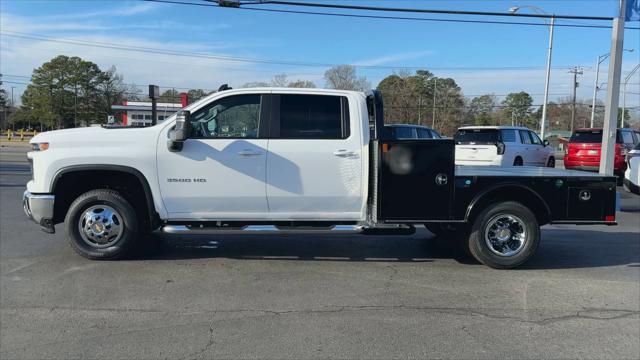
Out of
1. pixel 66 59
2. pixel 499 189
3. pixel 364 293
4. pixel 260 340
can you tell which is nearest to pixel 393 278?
pixel 364 293

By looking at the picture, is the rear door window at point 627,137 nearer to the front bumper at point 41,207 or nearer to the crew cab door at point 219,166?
the crew cab door at point 219,166

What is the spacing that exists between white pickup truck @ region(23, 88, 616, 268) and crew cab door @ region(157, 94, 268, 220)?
0.01 metres

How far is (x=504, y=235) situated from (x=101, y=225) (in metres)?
5.04

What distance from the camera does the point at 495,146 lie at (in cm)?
1673

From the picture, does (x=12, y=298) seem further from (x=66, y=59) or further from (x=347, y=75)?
(x=66, y=59)

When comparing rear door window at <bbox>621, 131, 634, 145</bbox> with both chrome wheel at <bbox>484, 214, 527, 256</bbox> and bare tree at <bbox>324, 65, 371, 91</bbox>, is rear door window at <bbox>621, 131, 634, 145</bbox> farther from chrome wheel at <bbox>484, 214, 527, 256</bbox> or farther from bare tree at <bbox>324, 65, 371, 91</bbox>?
bare tree at <bbox>324, 65, 371, 91</bbox>

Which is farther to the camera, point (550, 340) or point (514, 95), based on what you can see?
point (514, 95)

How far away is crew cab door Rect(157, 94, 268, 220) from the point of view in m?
6.16

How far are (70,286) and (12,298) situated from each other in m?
0.55

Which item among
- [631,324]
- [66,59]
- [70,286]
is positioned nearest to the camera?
[631,324]

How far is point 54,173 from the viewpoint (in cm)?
610

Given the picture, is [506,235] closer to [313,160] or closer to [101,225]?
[313,160]

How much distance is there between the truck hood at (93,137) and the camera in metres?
6.09

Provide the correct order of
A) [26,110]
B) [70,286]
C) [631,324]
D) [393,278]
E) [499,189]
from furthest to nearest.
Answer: [26,110]
[499,189]
[393,278]
[70,286]
[631,324]
